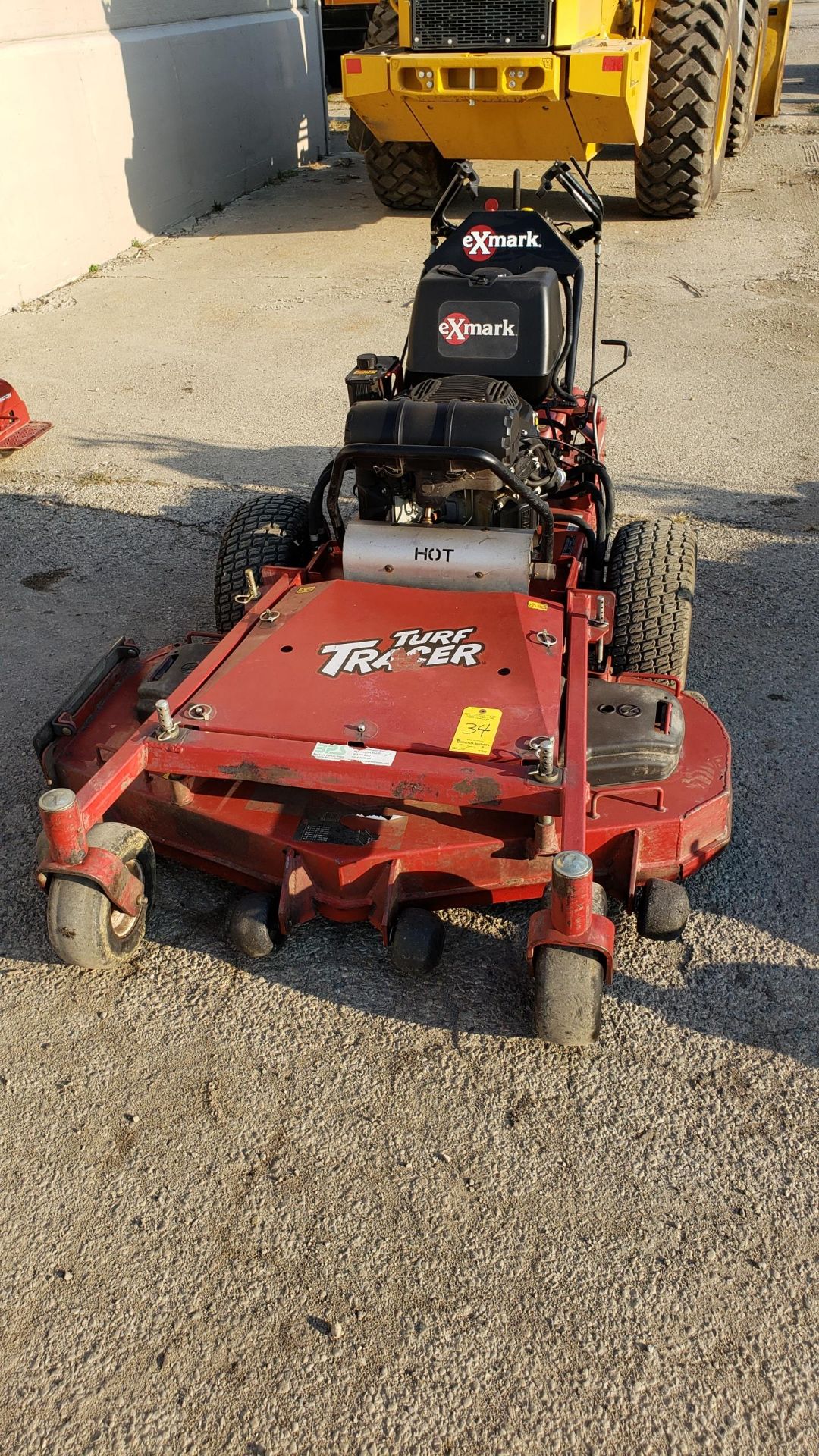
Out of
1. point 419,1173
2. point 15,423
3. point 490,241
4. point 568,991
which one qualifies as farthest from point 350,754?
point 15,423

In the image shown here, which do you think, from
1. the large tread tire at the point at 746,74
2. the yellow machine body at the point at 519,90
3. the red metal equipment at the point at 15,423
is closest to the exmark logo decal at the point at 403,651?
the red metal equipment at the point at 15,423

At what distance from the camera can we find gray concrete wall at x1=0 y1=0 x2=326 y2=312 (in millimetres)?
9828

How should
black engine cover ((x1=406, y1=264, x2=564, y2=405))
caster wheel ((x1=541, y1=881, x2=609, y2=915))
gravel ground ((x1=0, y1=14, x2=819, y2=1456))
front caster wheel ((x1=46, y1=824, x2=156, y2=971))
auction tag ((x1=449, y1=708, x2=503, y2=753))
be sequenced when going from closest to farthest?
gravel ground ((x1=0, y1=14, x2=819, y2=1456)) → caster wheel ((x1=541, y1=881, x2=609, y2=915)) → front caster wheel ((x1=46, y1=824, x2=156, y2=971)) → auction tag ((x1=449, y1=708, x2=503, y2=753)) → black engine cover ((x1=406, y1=264, x2=564, y2=405))

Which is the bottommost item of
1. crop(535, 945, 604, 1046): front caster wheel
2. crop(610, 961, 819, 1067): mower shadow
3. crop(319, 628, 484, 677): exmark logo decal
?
crop(610, 961, 819, 1067): mower shadow

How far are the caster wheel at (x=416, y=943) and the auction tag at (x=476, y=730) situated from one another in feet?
1.58

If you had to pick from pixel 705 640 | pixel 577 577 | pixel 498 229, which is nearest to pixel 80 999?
pixel 577 577

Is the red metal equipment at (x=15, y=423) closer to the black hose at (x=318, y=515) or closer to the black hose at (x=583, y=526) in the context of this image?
the black hose at (x=318, y=515)

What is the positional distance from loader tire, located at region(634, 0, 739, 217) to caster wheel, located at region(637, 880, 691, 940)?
30.4ft

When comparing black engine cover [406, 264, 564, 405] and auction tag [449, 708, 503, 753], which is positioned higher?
black engine cover [406, 264, 564, 405]

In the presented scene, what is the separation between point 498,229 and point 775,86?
13032mm

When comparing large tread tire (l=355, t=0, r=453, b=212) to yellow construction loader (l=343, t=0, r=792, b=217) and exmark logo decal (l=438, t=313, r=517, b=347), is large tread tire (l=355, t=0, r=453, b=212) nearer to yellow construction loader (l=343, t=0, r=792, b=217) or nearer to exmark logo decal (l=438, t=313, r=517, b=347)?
yellow construction loader (l=343, t=0, r=792, b=217)

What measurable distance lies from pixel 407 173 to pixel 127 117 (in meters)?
2.78

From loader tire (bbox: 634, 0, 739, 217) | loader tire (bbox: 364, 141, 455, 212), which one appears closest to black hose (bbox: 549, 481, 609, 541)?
loader tire (bbox: 634, 0, 739, 217)

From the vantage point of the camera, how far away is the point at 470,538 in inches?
158
